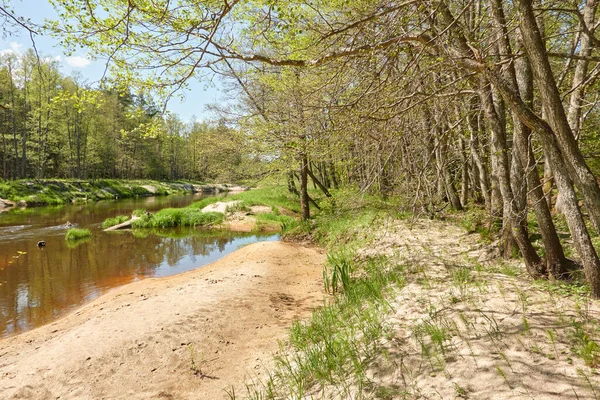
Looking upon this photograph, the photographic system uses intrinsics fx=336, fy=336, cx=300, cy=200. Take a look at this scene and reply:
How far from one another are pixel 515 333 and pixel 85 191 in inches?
1580

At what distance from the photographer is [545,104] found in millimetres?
3316

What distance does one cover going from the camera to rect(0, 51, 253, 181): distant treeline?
73.0 ft

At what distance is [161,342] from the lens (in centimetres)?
493

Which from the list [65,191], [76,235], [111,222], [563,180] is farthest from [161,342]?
[65,191]

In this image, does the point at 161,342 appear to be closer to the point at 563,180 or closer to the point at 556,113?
the point at 563,180

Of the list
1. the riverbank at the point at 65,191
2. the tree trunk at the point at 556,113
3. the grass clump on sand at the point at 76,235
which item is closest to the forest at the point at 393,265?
the tree trunk at the point at 556,113

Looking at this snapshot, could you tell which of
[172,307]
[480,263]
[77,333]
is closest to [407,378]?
[480,263]

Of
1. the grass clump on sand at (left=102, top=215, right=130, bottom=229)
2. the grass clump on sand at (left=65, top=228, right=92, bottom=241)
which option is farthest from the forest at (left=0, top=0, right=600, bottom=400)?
the grass clump on sand at (left=102, top=215, right=130, bottom=229)

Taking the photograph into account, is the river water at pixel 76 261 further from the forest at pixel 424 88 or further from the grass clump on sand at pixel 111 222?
the forest at pixel 424 88

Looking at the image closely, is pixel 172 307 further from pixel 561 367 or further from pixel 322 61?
pixel 561 367

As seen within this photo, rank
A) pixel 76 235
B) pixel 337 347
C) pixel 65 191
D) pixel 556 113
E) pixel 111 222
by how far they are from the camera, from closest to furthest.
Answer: pixel 556 113 → pixel 337 347 → pixel 76 235 → pixel 111 222 → pixel 65 191

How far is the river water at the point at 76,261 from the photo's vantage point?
771 cm

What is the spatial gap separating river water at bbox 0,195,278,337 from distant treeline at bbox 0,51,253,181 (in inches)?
190

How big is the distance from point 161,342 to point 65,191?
113 feet
